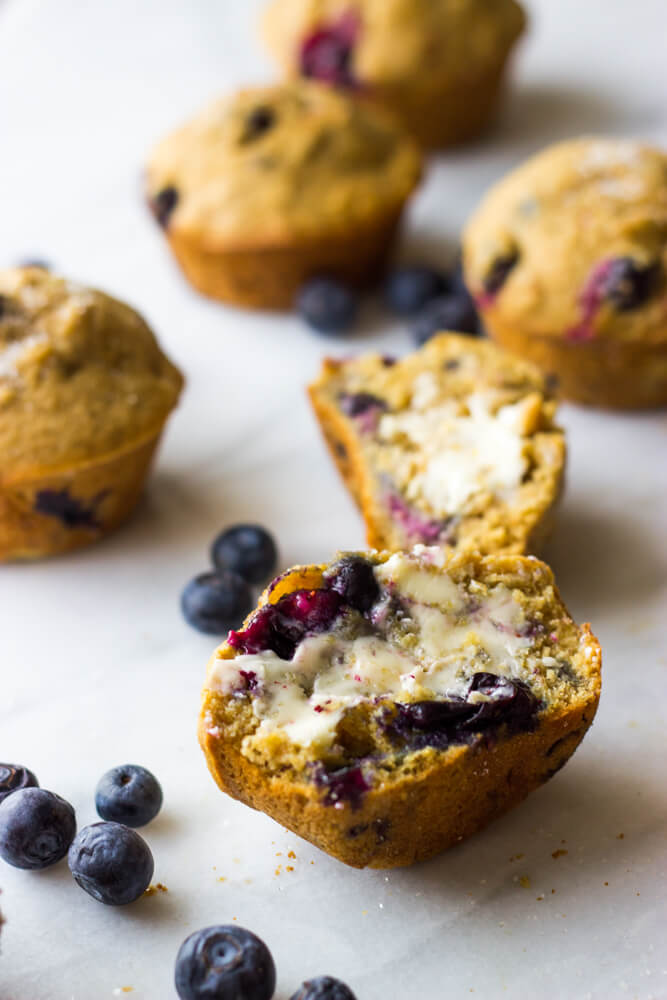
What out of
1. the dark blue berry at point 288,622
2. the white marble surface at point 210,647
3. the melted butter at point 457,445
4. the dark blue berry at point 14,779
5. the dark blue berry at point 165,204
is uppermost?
the dark blue berry at point 165,204

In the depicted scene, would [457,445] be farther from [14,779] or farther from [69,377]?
[14,779]

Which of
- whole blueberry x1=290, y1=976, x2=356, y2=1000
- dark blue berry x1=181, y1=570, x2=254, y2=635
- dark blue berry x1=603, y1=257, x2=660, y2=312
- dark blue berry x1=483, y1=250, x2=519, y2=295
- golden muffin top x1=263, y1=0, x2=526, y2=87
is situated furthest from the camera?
golden muffin top x1=263, y1=0, x2=526, y2=87

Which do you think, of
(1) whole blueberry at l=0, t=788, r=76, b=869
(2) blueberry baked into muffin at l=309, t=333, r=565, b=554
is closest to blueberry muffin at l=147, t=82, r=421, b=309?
(2) blueberry baked into muffin at l=309, t=333, r=565, b=554

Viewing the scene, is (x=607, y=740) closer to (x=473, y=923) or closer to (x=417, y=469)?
(x=473, y=923)

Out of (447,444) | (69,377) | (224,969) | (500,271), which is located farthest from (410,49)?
(224,969)

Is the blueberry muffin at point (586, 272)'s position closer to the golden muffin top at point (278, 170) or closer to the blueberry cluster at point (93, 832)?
the golden muffin top at point (278, 170)

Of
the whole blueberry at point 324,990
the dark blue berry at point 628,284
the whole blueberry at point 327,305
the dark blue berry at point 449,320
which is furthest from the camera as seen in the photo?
the whole blueberry at point 327,305

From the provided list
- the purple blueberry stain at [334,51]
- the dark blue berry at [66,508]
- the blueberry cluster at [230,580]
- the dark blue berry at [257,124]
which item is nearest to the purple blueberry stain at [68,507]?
the dark blue berry at [66,508]

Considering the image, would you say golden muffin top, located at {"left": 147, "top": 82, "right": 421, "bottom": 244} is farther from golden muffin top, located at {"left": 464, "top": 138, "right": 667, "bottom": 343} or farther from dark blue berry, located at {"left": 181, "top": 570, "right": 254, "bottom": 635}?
dark blue berry, located at {"left": 181, "top": 570, "right": 254, "bottom": 635}
